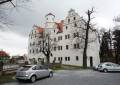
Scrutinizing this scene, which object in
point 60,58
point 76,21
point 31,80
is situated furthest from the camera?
point 60,58

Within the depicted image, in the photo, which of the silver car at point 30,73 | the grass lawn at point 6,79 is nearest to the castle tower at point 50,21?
the grass lawn at point 6,79

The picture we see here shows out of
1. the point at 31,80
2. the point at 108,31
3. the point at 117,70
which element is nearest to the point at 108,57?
the point at 108,31

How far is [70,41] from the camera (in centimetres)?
4812

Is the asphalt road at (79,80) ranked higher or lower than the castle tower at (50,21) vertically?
lower

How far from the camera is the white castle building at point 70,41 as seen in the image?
44.5m

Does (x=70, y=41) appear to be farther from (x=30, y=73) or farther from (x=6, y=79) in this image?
(x=30, y=73)

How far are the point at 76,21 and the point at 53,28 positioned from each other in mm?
10213

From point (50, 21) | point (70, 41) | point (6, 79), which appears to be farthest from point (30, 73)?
point (50, 21)

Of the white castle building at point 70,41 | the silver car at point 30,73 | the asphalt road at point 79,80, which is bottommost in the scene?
the asphalt road at point 79,80

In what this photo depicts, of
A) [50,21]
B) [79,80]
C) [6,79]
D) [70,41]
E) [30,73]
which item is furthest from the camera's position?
[50,21]

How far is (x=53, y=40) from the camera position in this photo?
176 ft

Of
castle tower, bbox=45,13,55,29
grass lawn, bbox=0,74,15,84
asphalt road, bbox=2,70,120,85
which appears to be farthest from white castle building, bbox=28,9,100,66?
grass lawn, bbox=0,74,15,84

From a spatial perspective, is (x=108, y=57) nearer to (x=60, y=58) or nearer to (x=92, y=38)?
(x=92, y=38)

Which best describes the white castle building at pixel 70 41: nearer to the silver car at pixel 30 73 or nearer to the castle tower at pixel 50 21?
the castle tower at pixel 50 21
